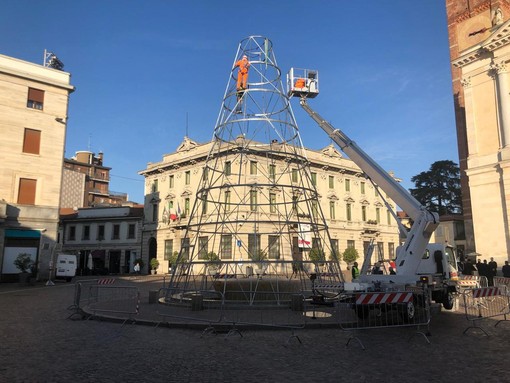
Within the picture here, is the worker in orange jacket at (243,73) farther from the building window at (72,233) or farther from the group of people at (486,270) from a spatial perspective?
the building window at (72,233)

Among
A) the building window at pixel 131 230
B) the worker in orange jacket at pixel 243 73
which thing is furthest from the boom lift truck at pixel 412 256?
the building window at pixel 131 230

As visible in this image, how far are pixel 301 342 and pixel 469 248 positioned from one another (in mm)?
35007

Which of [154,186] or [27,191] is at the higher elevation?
[154,186]

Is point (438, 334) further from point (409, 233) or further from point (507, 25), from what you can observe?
point (507, 25)

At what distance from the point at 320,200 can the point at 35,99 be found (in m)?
31.0

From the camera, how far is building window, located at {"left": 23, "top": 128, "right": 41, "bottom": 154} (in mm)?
29078

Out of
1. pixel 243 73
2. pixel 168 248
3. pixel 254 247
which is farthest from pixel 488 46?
pixel 168 248

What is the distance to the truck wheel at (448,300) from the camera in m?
13.2

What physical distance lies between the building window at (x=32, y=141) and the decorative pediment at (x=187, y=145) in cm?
1858

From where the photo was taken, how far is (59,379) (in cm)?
599

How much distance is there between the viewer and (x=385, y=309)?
10930 millimetres

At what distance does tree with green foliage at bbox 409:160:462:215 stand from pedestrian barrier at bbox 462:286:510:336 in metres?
45.4

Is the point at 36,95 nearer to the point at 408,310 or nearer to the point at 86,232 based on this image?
the point at 86,232

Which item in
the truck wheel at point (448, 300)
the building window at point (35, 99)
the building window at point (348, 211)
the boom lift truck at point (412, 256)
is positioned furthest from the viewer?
the building window at point (348, 211)
